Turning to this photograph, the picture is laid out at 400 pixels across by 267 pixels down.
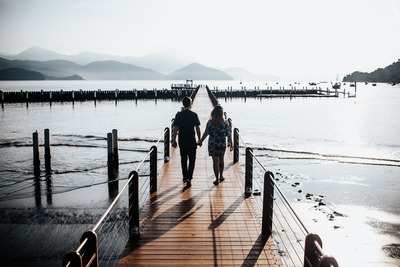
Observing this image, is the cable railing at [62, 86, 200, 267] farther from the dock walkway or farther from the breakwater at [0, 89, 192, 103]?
the breakwater at [0, 89, 192, 103]

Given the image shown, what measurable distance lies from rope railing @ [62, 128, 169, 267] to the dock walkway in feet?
1.42

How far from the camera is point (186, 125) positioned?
7875mm

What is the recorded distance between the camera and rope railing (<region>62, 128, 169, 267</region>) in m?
3.77

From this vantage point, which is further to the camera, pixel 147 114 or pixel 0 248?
pixel 147 114

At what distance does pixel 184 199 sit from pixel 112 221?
16.0 ft

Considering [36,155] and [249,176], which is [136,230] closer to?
[249,176]

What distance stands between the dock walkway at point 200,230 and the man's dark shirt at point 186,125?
4.00ft

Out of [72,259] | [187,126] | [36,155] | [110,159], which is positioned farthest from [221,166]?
[36,155]

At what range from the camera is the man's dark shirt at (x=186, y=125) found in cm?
788

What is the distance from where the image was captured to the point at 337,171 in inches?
761

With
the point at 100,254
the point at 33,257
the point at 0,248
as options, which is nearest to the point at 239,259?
the point at 100,254

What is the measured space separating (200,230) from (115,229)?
5.69 m

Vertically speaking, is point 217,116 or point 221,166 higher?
point 217,116

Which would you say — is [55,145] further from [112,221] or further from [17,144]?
[112,221]
